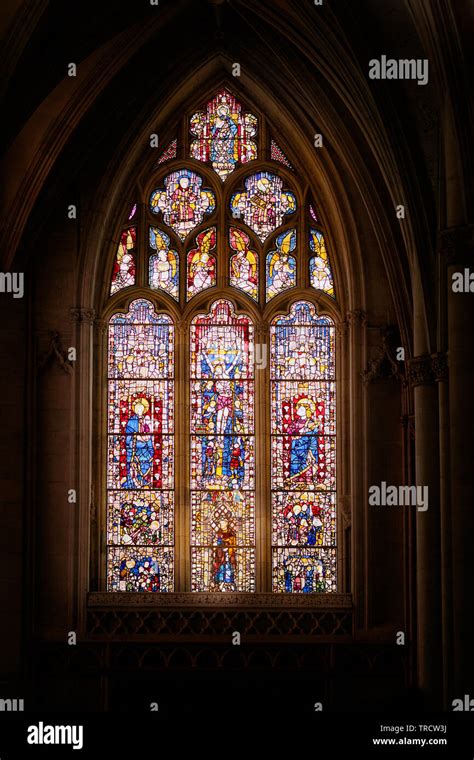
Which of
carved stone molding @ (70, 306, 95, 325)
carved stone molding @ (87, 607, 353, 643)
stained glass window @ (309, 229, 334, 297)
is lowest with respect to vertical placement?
carved stone molding @ (87, 607, 353, 643)

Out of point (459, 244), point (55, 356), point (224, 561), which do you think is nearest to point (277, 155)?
point (55, 356)

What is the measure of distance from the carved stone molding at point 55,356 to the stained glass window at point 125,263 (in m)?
1.42

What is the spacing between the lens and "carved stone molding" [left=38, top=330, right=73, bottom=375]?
2181 centimetres

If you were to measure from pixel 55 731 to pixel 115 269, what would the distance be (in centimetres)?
1001

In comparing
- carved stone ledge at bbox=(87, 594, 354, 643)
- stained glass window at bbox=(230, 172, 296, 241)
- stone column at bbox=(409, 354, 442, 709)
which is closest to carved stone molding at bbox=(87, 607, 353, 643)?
carved stone ledge at bbox=(87, 594, 354, 643)

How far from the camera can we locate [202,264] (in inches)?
909

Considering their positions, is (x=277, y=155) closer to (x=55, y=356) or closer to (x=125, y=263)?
(x=125, y=263)

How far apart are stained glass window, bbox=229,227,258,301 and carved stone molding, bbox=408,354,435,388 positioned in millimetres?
4724

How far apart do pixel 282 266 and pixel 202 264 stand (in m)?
1.24

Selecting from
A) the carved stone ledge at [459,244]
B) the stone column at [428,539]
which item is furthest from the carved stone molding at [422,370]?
the carved stone ledge at [459,244]

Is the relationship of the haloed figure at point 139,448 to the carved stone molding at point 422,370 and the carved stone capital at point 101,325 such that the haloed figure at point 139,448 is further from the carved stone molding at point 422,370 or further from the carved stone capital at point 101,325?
the carved stone molding at point 422,370

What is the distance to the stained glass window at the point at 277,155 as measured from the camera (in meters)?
23.2

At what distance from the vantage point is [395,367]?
21.7 meters

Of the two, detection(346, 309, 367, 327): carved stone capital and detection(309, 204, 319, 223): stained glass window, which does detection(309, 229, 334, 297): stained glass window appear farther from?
detection(346, 309, 367, 327): carved stone capital
